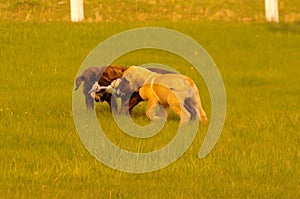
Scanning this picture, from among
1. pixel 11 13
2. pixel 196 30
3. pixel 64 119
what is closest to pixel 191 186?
pixel 64 119

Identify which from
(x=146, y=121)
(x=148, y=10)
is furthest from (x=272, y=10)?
(x=146, y=121)

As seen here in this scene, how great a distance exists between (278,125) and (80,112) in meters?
2.23

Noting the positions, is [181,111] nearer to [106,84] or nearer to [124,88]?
[124,88]

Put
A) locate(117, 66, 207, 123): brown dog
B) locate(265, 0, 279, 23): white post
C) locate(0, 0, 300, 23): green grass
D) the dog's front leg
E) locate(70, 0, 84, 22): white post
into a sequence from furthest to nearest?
locate(265, 0, 279, 23): white post < locate(0, 0, 300, 23): green grass < locate(70, 0, 84, 22): white post < the dog's front leg < locate(117, 66, 207, 123): brown dog

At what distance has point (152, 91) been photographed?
7996mm

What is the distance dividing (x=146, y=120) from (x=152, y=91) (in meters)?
0.41

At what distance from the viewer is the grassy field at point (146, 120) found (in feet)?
18.6

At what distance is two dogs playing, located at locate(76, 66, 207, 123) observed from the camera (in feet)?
26.1

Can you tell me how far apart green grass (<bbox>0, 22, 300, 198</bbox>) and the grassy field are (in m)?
0.01

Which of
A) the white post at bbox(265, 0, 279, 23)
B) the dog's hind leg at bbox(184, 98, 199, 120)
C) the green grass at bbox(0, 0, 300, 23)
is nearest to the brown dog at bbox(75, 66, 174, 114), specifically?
the dog's hind leg at bbox(184, 98, 199, 120)

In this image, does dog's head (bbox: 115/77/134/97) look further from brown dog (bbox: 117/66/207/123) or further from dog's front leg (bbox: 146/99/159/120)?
dog's front leg (bbox: 146/99/159/120)

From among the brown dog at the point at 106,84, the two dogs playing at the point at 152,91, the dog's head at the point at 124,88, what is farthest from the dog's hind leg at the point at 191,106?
the dog's head at the point at 124,88

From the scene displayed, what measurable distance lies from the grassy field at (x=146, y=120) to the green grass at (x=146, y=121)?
12 millimetres

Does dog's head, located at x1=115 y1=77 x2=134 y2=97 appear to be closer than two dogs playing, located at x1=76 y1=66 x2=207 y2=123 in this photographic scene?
No
